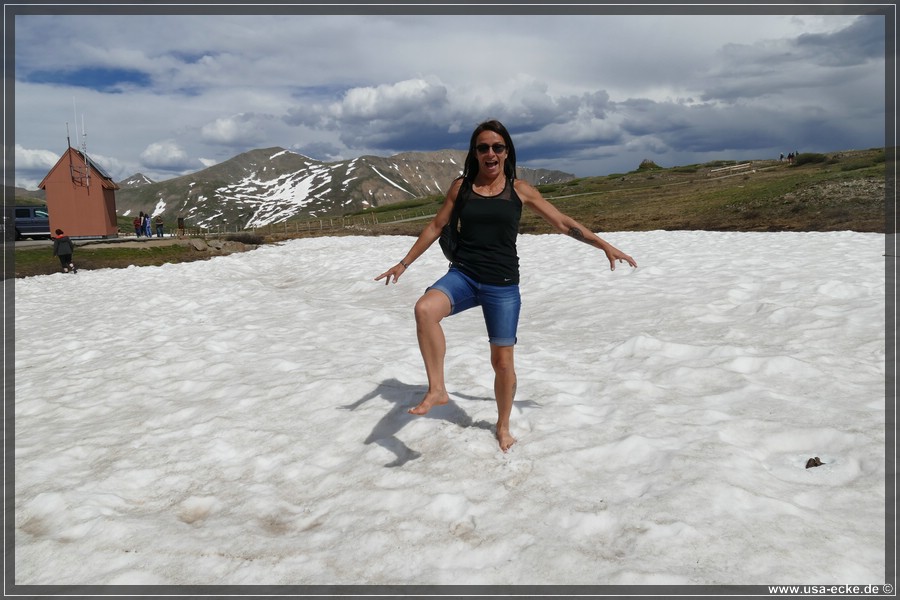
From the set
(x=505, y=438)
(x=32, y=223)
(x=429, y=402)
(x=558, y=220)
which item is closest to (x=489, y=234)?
(x=558, y=220)

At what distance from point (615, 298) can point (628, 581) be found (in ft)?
32.9

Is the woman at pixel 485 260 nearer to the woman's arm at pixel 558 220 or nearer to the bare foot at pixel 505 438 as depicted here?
the woman's arm at pixel 558 220

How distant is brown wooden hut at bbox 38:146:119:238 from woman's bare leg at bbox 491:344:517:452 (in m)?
53.3

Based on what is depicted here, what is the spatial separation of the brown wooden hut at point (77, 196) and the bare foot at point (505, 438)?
53.3 meters

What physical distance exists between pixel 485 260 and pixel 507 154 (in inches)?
45.2

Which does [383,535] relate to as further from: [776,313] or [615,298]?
[615,298]

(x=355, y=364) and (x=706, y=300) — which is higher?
(x=706, y=300)

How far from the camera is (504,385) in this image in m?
5.62

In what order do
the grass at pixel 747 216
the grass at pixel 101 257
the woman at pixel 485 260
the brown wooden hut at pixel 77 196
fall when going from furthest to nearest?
the brown wooden hut at pixel 77 196 < the grass at pixel 101 257 < the grass at pixel 747 216 < the woman at pixel 485 260

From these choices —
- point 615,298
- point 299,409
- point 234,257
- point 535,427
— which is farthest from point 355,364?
point 234,257

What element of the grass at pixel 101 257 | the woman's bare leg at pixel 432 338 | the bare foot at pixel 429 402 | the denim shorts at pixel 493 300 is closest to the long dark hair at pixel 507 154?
the denim shorts at pixel 493 300

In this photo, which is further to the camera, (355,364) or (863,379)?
(355,364)

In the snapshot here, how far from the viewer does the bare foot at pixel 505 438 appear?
5770 millimetres

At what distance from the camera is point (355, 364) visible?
8.91m
